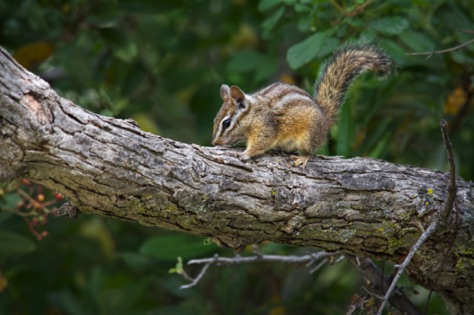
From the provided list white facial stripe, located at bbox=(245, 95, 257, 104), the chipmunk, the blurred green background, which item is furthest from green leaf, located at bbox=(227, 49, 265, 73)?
white facial stripe, located at bbox=(245, 95, 257, 104)

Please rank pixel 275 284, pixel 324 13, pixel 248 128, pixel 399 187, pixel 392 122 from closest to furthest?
1. pixel 399 187
2. pixel 248 128
3. pixel 324 13
4. pixel 392 122
5. pixel 275 284

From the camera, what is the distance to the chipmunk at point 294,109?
3.62m

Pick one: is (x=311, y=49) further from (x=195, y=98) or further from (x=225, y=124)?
(x=195, y=98)

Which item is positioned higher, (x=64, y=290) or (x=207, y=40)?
(x=207, y=40)

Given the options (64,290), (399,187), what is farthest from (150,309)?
Result: (399,187)

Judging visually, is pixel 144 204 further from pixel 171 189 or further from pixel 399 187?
pixel 399 187

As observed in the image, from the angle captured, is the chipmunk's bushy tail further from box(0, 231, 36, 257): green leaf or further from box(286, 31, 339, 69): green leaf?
box(0, 231, 36, 257): green leaf

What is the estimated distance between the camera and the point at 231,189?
285 centimetres

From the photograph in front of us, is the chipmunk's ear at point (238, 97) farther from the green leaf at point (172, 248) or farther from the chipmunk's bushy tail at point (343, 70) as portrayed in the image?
the green leaf at point (172, 248)

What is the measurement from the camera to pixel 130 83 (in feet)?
18.0

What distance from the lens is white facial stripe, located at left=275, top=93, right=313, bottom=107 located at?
12.1 feet

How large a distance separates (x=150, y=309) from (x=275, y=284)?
928 millimetres

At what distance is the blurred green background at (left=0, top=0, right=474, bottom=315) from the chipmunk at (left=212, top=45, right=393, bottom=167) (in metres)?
0.14

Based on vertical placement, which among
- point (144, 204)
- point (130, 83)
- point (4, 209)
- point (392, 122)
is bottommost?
point (144, 204)
